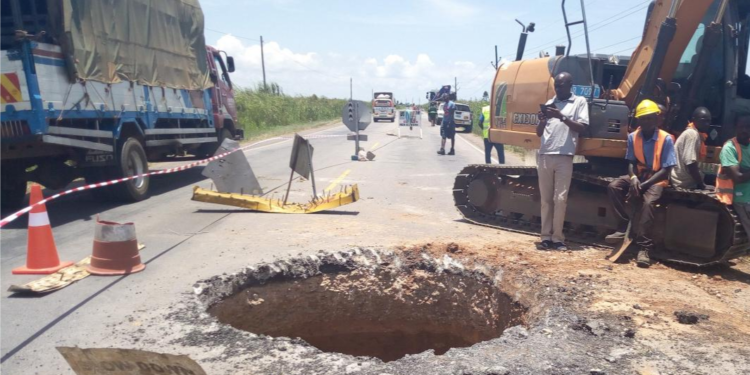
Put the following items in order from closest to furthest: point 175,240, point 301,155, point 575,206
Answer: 1. point 175,240
2. point 575,206
3. point 301,155

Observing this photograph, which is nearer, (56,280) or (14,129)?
(56,280)

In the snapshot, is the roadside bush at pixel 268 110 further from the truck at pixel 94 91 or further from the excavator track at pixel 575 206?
the excavator track at pixel 575 206

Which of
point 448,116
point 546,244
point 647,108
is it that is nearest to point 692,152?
point 647,108

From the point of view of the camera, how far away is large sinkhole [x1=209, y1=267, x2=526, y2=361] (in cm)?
566

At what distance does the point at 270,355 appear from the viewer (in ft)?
11.7

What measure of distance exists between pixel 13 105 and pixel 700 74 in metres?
8.59

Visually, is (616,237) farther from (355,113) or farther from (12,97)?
(355,113)

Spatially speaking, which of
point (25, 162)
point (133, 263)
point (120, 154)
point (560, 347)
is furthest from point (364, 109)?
point (560, 347)

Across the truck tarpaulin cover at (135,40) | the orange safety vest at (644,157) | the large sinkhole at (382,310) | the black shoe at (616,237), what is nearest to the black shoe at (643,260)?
the black shoe at (616,237)

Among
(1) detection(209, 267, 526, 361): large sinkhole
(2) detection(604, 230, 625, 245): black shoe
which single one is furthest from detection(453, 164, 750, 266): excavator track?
(1) detection(209, 267, 526, 361): large sinkhole

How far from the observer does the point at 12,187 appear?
29.0 feet

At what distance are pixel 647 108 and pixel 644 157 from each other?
53 centimetres

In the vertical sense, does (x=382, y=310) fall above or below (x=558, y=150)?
below

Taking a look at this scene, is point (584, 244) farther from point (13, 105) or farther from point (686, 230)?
point (13, 105)
